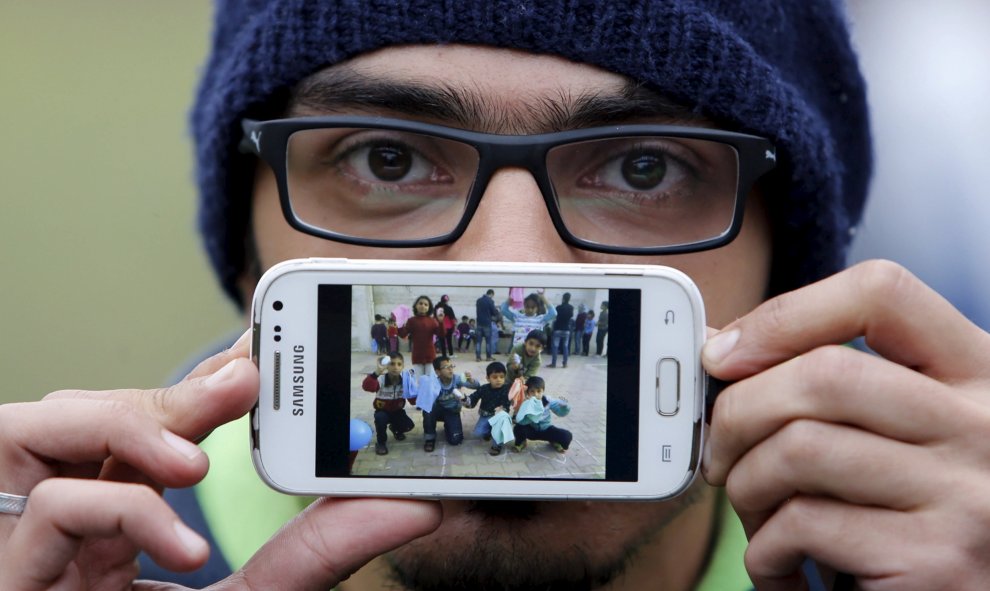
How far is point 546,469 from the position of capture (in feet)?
3.91

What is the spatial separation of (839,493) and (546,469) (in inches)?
14.3

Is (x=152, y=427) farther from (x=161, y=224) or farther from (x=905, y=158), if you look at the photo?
(x=905, y=158)

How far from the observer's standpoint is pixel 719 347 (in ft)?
3.73

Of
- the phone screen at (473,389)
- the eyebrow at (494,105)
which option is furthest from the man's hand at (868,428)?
the eyebrow at (494,105)

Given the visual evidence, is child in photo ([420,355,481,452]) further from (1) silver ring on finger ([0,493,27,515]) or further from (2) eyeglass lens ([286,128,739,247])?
(1) silver ring on finger ([0,493,27,515])

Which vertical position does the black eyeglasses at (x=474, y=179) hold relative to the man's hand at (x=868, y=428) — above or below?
above

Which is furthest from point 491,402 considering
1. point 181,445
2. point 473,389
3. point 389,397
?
point 181,445

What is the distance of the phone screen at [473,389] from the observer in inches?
46.7

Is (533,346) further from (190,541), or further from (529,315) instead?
(190,541)

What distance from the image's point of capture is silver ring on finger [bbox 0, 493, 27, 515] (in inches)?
45.9

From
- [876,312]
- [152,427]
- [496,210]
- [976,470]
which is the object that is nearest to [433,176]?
[496,210]

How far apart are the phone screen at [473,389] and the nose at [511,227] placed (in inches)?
8.5

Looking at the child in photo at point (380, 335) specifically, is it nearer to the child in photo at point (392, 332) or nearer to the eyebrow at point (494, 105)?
the child in photo at point (392, 332)

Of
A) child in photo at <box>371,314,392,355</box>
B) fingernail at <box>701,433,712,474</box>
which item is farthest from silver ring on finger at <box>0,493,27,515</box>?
fingernail at <box>701,433,712,474</box>
